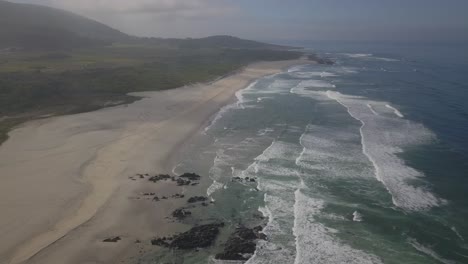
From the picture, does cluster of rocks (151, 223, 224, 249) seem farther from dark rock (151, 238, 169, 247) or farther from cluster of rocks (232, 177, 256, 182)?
cluster of rocks (232, 177, 256, 182)

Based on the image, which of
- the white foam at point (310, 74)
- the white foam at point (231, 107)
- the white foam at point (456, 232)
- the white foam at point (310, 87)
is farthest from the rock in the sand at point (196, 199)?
the white foam at point (310, 74)

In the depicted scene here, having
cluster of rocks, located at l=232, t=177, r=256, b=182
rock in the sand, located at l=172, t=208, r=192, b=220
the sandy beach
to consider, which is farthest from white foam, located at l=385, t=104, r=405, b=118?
rock in the sand, located at l=172, t=208, r=192, b=220

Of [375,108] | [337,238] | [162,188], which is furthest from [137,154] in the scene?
[375,108]

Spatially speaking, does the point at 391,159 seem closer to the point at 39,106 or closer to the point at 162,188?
the point at 162,188

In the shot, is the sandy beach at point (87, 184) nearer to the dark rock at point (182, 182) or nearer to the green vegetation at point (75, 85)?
the dark rock at point (182, 182)

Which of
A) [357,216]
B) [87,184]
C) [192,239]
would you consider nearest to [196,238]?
[192,239]

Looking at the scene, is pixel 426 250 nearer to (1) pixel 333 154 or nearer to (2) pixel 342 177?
(2) pixel 342 177

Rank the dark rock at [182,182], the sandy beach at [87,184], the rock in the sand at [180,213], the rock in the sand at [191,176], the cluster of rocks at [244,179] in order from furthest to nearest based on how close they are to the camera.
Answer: the rock in the sand at [191,176] < the cluster of rocks at [244,179] < the dark rock at [182,182] < the rock in the sand at [180,213] < the sandy beach at [87,184]
